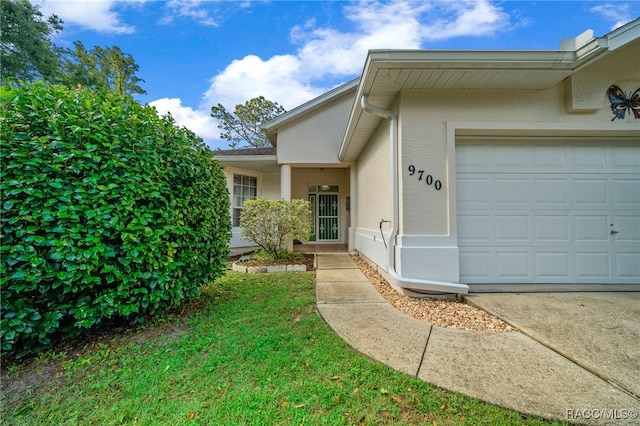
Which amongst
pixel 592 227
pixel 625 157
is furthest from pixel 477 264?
pixel 625 157

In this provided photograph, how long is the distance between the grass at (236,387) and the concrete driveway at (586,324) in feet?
3.65

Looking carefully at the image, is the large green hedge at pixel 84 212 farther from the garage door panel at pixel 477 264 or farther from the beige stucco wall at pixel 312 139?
the beige stucco wall at pixel 312 139

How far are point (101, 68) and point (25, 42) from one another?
7.49 m

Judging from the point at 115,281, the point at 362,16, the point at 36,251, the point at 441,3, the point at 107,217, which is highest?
the point at 362,16

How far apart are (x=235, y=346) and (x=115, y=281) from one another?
1424mm

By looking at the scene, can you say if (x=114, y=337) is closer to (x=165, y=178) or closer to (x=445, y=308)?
(x=165, y=178)

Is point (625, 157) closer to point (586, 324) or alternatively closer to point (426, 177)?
point (586, 324)

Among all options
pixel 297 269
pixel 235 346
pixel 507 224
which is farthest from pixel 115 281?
pixel 507 224

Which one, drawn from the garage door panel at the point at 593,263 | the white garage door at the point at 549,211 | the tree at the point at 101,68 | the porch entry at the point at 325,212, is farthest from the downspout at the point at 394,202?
the tree at the point at 101,68

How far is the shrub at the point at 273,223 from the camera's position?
6812 millimetres

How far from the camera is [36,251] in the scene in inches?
88.2

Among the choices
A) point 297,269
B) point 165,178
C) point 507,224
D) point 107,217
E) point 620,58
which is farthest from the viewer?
point 297,269

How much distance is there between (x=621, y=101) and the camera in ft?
13.0

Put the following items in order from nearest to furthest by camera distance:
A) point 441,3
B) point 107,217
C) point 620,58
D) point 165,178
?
point 107,217, point 165,178, point 620,58, point 441,3
